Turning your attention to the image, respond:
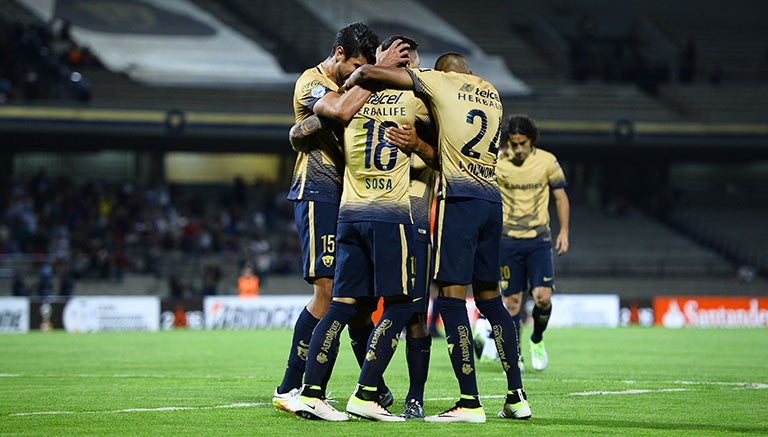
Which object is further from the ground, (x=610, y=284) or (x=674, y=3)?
(x=674, y=3)

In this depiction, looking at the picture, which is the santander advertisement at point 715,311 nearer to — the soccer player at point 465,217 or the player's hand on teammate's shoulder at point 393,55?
the soccer player at point 465,217

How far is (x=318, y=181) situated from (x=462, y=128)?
125 centimetres

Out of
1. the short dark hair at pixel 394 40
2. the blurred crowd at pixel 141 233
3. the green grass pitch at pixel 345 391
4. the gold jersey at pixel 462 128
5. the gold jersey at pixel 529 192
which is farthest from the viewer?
the blurred crowd at pixel 141 233

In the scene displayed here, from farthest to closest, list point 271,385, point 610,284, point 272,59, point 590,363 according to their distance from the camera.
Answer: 1. point 272,59
2. point 610,284
3. point 590,363
4. point 271,385

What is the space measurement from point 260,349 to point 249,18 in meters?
28.6

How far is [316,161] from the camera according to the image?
335 inches

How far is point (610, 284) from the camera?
1449 inches

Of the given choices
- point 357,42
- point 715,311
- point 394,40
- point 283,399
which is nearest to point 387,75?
point 394,40

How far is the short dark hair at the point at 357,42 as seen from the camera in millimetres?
8219

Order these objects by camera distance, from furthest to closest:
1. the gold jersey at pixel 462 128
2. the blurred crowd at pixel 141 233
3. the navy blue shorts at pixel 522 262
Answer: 1. the blurred crowd at pixel 141 233
2. the navy blue shorts at pixel 522 262
3. the gold jersey at pixel 462 128

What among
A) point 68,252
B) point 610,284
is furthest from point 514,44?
point 68,252

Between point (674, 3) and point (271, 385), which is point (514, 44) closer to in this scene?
point (674, 3)

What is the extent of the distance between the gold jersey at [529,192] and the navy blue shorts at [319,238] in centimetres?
468

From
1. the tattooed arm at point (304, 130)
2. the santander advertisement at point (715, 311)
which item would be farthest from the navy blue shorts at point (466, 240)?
the santander advertisement at point (715, 311)
